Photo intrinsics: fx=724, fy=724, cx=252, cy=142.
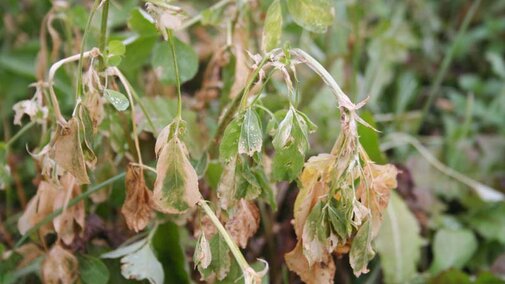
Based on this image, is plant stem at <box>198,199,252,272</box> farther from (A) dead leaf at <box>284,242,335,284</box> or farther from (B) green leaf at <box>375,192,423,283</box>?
(B) green leaf at <box>375,192,423,283</box>

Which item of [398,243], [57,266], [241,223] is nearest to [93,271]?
[57,266]

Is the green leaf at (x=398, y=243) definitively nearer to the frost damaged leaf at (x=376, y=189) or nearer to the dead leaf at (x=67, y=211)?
the frost damaged leaf at (x=376, y=189)

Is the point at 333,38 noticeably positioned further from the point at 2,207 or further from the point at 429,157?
the point at 2,207

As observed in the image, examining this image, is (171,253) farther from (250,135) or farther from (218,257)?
(250,135)

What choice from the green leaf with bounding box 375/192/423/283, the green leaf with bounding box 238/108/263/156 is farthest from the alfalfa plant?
the green leaf with bounding box 375/192/423/283


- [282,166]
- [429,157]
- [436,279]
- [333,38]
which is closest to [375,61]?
[333,38]

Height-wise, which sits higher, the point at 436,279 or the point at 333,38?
the point at 333,38

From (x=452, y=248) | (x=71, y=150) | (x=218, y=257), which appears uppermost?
(x=71, y=150)
